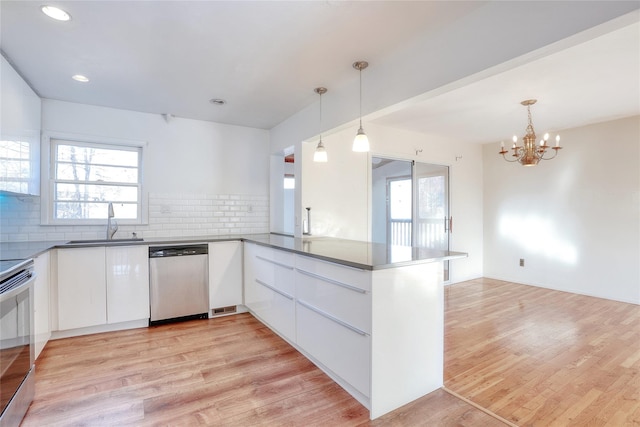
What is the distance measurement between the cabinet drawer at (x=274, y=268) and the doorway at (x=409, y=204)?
184 centimetres

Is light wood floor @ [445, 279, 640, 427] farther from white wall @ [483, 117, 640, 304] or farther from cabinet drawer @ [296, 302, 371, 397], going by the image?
cabinet drawer @ [296, 302, 371, 397]

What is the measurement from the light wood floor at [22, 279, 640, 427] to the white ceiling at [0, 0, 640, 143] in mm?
2041

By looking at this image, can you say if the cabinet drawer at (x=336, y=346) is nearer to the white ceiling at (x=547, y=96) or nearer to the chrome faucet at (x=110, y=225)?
the white ceiling at (x=547, y=96)

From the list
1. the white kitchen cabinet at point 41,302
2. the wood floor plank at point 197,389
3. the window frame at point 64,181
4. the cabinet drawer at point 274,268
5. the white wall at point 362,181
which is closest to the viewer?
the wood floor plank at point 197,389

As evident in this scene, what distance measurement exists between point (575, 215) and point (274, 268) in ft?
14.7

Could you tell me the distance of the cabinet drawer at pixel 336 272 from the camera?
1785mm

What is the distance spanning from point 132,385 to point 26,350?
0.66 metres

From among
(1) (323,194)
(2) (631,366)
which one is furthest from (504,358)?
(1) (323,194)

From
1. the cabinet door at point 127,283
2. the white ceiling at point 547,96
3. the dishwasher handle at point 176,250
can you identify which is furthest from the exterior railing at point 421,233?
the cabinet door at point 127,283

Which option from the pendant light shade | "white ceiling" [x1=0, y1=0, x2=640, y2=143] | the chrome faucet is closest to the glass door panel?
"white ceiling" [x1=0, y1=0, x2=640, y2=143]

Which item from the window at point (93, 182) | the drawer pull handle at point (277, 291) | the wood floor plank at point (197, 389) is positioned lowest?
the wood floor plank at point (197, 389)

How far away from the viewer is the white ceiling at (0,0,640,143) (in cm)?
184

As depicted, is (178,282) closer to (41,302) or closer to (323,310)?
(41,302)

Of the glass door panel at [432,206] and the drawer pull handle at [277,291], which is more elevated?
the glass door panel at [432,206]
